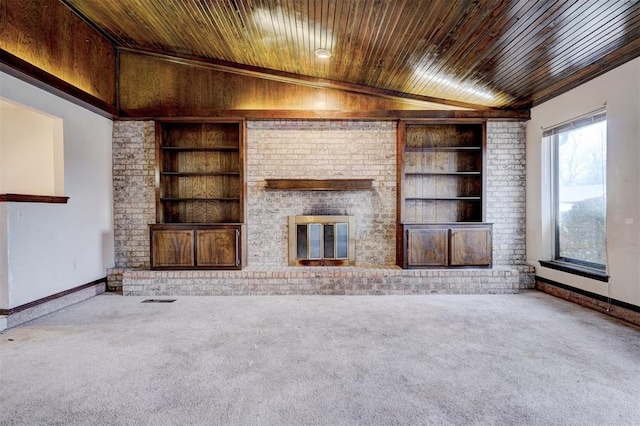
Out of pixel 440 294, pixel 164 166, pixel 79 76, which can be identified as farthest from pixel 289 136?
pixel 440 294

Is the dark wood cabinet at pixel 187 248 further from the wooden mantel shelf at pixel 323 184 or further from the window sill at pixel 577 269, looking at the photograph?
the window sill at pixel 577 269

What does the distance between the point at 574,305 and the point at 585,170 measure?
1.66 metres

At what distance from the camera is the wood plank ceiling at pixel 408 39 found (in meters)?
2.63

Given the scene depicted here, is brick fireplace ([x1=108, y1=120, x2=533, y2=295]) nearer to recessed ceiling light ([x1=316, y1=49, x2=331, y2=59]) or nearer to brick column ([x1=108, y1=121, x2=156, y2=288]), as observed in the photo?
brick column ([x1=108, y1=121, x2=156, y2=288])

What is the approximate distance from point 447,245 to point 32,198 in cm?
502

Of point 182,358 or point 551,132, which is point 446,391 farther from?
point 551,132

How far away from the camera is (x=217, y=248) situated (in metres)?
4.28

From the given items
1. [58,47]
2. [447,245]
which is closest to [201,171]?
[58,47]

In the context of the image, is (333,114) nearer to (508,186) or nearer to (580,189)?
(508,186)

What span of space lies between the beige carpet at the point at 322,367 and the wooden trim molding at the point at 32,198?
4.19ft

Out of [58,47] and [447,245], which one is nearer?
[58,47]

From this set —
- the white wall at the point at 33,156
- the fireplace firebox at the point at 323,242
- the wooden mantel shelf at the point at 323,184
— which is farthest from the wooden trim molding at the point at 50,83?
the fireplace firebox at the point at 323,242

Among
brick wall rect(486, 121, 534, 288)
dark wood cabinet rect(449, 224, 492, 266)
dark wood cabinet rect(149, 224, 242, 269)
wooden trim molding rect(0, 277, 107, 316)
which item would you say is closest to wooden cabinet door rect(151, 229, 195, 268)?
dark wood cabinet rect(149, 224, 242, 269)

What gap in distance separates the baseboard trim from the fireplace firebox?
2.68m
